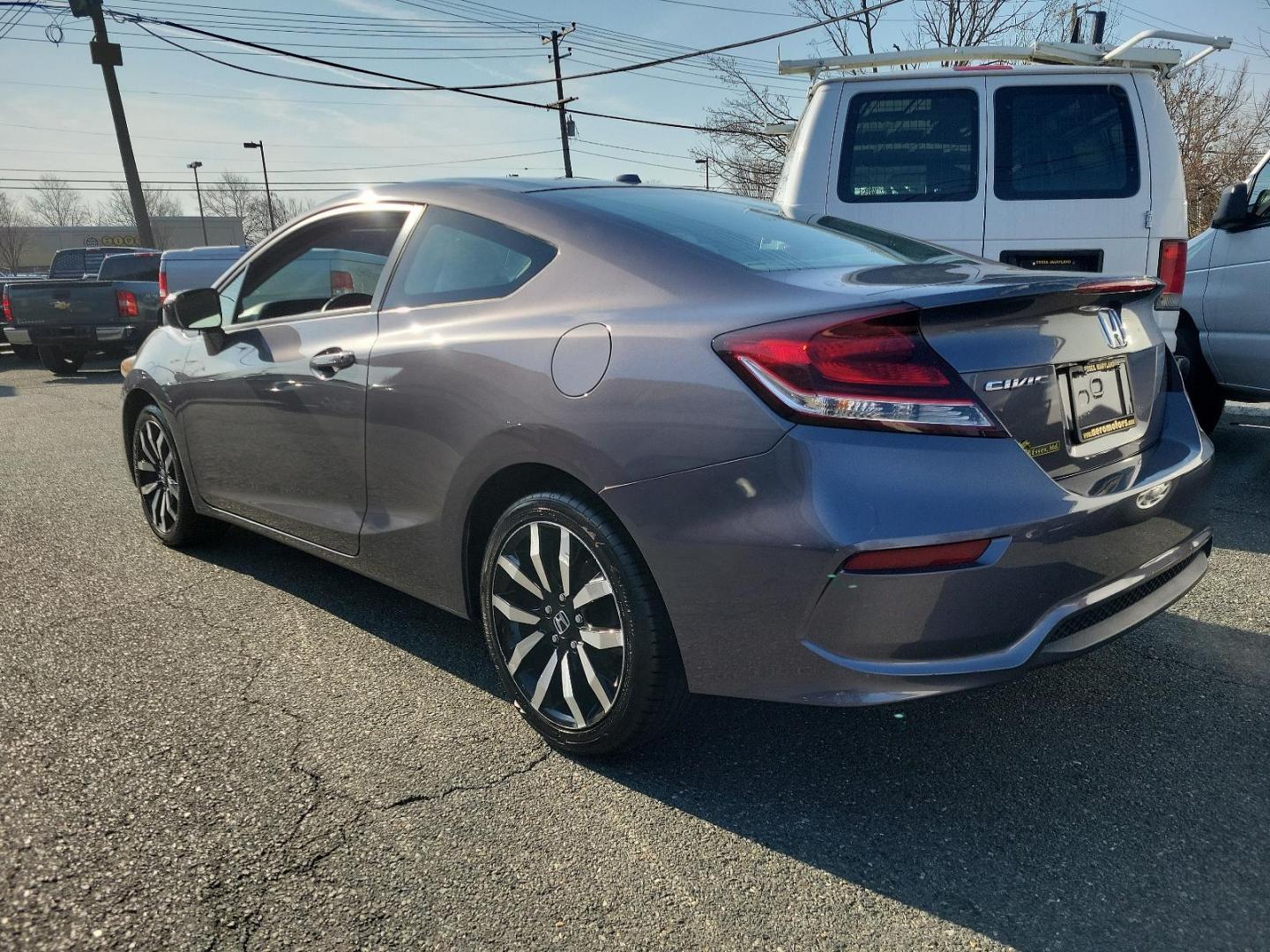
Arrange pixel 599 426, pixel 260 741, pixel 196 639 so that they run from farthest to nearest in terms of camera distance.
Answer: pixel 196 639
pixel 260 741
pixel 599 426

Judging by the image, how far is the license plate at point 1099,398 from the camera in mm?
2365

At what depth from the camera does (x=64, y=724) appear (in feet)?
9.43

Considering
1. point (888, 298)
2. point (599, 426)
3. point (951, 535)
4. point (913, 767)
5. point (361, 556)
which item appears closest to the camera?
point (951, 535)

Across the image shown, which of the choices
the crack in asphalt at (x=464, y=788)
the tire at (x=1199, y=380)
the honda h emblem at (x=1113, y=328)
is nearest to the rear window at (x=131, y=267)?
the tire at (x=1199, y=380)

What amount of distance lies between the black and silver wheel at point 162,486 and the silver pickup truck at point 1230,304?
18.5 ft

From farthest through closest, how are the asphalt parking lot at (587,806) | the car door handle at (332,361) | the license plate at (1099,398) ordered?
the car door handle at (332,361) → the license plate at (1099,398) → the asphalt parking lot at (587,806)

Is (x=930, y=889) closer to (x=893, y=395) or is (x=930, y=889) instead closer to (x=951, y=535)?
(x=951, y=535)

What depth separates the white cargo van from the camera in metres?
4.98

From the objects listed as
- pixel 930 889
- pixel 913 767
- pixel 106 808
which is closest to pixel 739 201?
pixel 913 767

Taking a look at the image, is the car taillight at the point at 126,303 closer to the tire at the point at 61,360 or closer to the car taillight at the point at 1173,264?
the tire at the point at 61,360

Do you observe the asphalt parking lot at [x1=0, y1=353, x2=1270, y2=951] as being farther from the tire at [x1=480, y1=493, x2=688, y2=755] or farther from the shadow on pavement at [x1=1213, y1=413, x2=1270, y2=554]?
the shadow on pavement at [x1=1213, y1=413, x2=1270, y2=554]

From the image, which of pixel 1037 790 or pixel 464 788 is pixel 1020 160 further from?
pixel 464 788

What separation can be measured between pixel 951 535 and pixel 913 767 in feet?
2.78

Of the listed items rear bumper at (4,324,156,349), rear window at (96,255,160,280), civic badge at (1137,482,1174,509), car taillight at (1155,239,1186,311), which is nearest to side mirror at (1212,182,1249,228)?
car taillight at (1155,239,1186,311)
